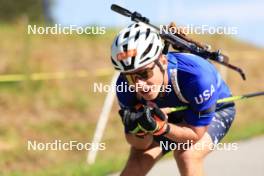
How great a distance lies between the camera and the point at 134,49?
4812 mm

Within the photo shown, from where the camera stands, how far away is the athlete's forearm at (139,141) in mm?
5397

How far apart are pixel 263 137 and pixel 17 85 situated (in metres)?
6.71

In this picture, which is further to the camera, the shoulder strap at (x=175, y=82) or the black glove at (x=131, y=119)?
the shoulder strap at (x=175, y=82)

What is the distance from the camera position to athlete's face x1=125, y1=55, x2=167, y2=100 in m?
4.88

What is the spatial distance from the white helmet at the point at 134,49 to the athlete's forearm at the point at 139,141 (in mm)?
761

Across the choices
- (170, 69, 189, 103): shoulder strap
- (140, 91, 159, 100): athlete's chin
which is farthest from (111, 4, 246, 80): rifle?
(140, 91, 159, 100): athlete's chin

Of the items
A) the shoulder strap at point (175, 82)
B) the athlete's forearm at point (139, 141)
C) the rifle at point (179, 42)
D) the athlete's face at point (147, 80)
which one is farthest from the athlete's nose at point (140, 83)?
the athlete's forearm at point (139, 141)

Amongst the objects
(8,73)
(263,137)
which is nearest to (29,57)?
(8,73)

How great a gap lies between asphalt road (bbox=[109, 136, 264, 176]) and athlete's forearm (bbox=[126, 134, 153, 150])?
10.5 feet

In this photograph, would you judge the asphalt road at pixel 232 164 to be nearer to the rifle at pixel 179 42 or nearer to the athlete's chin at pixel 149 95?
the rifle at pixel 179 42

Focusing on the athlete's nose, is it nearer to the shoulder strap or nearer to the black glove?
the black glove

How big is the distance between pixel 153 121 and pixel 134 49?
1.79ft

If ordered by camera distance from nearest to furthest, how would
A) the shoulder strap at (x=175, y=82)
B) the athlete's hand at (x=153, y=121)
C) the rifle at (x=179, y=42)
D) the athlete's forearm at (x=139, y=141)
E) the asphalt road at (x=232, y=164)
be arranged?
the athlete's hand at (x=153, y=121) < the shoulder strap at (x=175, y=82) < the rifle at (x=179, y=42) < the athlete's forearm at (x=139, y=141) < the asphalt road at (x=232, y=164)

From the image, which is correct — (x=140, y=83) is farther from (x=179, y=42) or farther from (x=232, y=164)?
(x=232, y=164)
